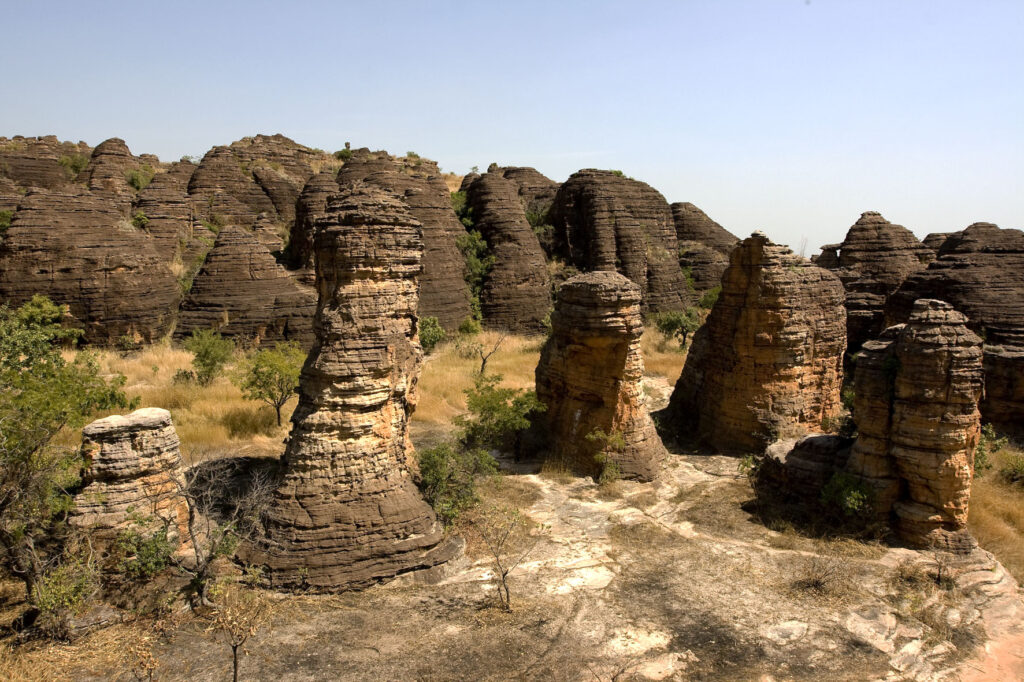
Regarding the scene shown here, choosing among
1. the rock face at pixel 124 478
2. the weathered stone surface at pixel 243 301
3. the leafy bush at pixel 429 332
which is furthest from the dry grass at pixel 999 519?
the weathered stone surface at pixel 243 301

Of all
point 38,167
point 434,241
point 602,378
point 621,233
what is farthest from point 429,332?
point 38,167

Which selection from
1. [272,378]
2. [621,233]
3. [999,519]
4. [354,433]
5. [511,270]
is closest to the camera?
[354,433]

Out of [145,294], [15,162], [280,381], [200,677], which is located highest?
[15,162]

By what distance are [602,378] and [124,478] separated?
8.77 m

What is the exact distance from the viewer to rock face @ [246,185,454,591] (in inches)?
352

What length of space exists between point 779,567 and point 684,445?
20.6ft

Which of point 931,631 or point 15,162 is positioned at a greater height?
point 15,162

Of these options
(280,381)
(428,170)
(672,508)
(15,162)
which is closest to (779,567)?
(672,508)

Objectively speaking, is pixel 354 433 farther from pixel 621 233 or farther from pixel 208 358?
pixel 621 233

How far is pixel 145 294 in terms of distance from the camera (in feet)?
69.1

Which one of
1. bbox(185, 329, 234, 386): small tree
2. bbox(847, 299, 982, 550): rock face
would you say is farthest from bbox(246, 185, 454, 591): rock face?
bbox(185, 329, 234, 386): small tree

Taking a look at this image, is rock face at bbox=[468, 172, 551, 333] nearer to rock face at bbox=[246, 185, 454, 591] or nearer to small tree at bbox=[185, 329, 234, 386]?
small tree at bbox=[185, 329, 234, 386]

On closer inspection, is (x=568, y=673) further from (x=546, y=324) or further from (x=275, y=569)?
(x=546, y=324)

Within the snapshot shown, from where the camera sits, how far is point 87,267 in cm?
2008
